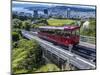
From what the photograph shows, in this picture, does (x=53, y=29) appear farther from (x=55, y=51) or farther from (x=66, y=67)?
(x=66, y=67)

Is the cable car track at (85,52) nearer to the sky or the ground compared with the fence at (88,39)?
nearer to the ground

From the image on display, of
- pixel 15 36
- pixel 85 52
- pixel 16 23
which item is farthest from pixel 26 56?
pixel 85 52

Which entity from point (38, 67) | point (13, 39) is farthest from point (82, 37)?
point (13, 39)

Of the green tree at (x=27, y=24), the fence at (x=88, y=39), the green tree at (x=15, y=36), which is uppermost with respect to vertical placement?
the green tree at (x=27, y=24)

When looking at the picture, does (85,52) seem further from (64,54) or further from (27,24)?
(27,24)

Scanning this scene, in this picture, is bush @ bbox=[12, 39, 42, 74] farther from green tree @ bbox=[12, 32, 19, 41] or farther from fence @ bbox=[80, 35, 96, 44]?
fence @ bbox=[80, 35, 96, 44]

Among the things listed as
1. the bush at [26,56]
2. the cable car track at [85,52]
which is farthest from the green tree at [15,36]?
the cable car track at [85,52]

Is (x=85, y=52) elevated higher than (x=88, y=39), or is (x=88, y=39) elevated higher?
(x=88, y=39)

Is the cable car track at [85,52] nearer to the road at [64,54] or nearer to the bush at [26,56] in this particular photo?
the road at [64,54]

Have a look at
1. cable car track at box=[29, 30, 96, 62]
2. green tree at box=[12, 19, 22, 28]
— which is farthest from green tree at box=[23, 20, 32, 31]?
cable car track at box=[29, 30, 96, 62]
